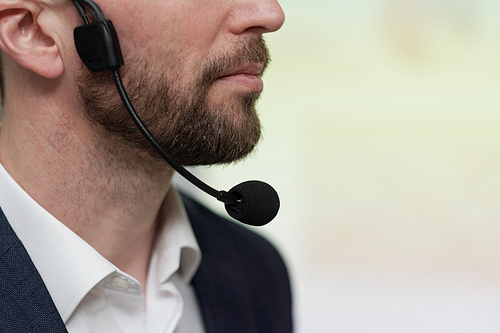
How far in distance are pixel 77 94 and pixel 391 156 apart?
5.92 feet

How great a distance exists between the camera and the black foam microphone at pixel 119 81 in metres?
A: 0.75

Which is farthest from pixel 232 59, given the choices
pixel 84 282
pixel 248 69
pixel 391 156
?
pixel 391 156

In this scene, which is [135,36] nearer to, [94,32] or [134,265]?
[94,32]

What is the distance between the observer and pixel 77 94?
0.84m

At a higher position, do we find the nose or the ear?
the nose

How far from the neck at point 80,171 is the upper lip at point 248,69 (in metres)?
0.23

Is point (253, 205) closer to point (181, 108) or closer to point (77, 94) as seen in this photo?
point (181, 108)

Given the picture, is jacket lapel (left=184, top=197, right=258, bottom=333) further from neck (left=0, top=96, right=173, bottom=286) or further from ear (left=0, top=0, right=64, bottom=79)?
ear (left=0, top=0, right=64, bottom=79)

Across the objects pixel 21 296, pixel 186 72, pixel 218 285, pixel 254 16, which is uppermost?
pixel 254 16

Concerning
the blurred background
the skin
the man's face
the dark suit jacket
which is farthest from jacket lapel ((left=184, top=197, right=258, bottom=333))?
the blurred background

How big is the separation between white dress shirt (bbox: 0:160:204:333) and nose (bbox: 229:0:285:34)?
1.59 feet

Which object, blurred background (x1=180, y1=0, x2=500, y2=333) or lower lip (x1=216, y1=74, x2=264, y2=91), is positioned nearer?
lower lip (x1=216, y1=74, x2=264, y2=91)

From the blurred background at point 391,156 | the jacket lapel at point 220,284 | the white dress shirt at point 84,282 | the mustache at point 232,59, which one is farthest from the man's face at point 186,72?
the blurred background at point 391,156

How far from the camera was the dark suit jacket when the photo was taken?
745mm
